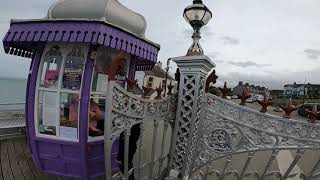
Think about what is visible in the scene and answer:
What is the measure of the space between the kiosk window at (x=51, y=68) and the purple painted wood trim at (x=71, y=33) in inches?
18.8

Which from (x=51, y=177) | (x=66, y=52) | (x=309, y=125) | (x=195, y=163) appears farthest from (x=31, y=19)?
(x=309, y=125)

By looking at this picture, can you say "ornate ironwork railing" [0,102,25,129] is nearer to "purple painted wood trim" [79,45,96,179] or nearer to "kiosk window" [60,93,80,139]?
"kiosk window" [60,93,80,139]

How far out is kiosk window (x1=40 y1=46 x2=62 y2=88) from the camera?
4.32m

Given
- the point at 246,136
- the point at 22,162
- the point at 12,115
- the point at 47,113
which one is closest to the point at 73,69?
the point at 47,113

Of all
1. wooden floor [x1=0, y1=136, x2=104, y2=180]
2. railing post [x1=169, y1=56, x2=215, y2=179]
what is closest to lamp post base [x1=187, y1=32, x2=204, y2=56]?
railing post [x1=169, y1=56, x2=215, y2=179]

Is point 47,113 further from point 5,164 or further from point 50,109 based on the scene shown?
point 5,164

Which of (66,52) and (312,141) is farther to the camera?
(66,52)

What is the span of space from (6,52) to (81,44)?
182cm

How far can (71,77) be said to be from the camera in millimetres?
→ 4215

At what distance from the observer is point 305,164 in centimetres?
675

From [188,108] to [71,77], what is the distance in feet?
6.11

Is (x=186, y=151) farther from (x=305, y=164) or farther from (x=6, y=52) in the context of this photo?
(x=305, y=164)

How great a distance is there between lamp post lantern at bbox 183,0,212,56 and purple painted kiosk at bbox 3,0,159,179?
2.88ft

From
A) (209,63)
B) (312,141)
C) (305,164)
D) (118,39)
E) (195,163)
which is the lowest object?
(305,164)
